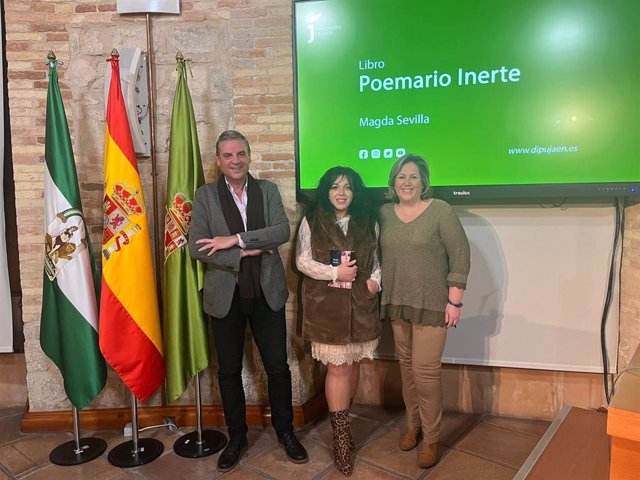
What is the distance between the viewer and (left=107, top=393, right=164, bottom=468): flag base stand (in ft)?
8.64

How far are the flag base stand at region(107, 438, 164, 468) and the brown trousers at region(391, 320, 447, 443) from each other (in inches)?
54.2

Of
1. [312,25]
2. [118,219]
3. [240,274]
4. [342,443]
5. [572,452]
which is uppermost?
[312,25]

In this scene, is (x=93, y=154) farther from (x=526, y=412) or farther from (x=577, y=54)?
(x=526, y=412)

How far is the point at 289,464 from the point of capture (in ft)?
8.55

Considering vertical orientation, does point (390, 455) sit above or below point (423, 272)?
below

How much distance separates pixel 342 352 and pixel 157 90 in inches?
69.9

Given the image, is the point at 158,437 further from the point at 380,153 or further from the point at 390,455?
the point at 380,153

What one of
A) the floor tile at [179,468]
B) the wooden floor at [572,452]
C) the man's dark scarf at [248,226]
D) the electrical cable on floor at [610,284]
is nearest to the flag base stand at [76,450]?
the floor tile at [179,468]

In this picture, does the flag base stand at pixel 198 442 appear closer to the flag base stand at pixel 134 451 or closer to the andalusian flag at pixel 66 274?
the flag base stand at pixel 134 451

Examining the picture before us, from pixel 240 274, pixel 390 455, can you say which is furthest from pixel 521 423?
pixel 240 274

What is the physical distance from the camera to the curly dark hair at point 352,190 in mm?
2404

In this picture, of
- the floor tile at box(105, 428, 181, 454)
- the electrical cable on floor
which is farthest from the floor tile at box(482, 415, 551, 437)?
the floor tile at box(105, 428, 181, 454)

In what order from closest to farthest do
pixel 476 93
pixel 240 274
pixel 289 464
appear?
pixel 240 274, pixel 289 464, pixel 476 93

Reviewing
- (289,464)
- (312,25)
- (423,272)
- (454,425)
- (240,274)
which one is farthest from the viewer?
(454,425)
